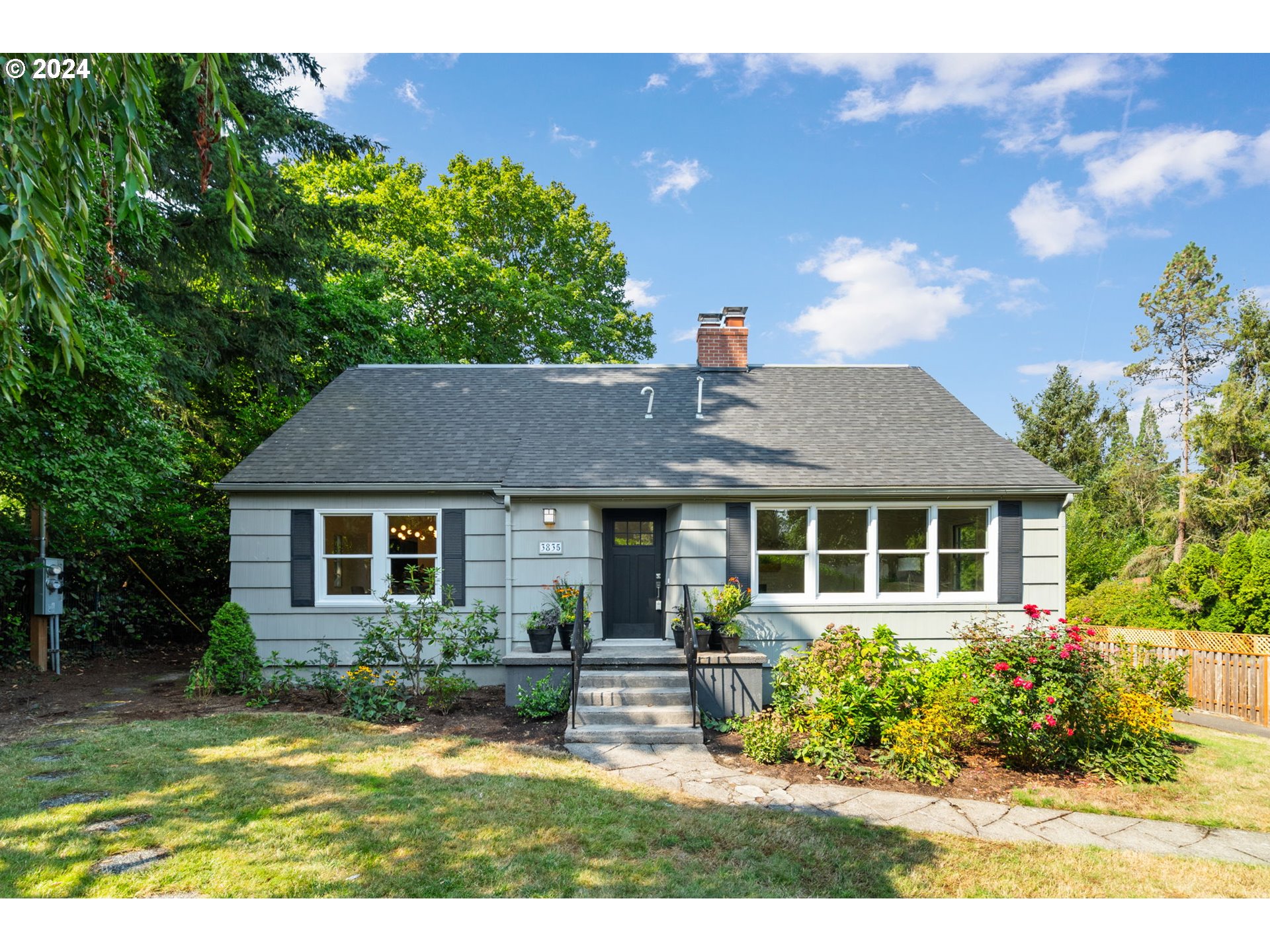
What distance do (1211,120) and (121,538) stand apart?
16.4 metres

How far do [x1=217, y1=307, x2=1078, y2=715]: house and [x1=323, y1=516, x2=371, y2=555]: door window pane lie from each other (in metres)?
0.02

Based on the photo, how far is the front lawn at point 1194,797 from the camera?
17.7 feet

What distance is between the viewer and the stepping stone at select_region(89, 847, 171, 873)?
12.5 ft

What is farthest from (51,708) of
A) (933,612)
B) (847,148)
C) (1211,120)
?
(1211,120)

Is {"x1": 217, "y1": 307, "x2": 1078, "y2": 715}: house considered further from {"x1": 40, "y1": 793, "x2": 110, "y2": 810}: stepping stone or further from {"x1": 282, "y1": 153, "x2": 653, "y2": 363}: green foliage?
{"x1": 282, "y1": 153, "x2": 653, "y2": 363}: green foliage

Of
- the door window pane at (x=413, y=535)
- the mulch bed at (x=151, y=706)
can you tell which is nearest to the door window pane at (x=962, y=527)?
the mulch bed at (x=151, y=706)

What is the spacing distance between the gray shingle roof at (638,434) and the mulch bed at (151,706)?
2.89 meters

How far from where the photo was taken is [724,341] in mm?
12617

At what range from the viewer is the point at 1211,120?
751 centimetres

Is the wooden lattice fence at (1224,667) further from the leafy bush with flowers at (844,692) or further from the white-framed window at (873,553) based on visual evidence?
the leafy bush with flowers at (844,692)

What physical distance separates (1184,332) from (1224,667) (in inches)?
718

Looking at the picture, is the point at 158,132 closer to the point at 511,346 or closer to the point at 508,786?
the point at 508,786

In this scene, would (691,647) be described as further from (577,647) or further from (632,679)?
(577,647)

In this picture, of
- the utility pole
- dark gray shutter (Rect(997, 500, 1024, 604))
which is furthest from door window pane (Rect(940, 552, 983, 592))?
the utility pole
